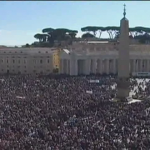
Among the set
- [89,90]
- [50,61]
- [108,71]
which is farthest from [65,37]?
[89,90]

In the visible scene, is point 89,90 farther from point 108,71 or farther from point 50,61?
point 50,61

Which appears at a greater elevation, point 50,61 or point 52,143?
point 50,61

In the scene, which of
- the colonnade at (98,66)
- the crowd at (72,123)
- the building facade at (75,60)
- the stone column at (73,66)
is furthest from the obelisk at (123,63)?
the colonnade at (98,66)

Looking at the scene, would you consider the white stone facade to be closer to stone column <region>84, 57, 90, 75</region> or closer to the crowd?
stone column <region>84, 57, 90, 75</region>

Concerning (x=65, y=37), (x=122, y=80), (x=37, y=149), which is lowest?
(x=37, y=149)

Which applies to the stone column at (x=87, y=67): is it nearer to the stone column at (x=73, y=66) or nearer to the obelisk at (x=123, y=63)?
the stone column at (x=73, y=66)
